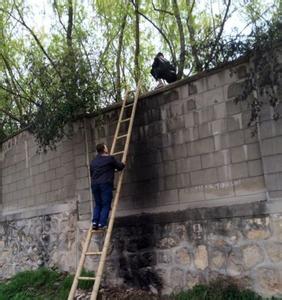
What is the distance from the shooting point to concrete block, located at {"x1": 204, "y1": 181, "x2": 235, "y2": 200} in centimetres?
654

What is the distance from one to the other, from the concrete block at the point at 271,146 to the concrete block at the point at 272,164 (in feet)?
0.20

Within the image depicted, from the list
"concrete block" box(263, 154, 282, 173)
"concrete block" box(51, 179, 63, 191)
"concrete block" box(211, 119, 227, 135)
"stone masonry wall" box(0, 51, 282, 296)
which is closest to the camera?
"concrete block" box(263, 154, 282, 173)

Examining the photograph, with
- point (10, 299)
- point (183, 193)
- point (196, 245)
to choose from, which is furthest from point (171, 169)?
point (10, 299)

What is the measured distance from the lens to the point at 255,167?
6262mm

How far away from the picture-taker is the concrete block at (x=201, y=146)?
684 cm

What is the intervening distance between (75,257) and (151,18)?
578cm

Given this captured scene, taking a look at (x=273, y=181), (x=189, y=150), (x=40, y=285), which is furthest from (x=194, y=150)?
(x=40, y=285)

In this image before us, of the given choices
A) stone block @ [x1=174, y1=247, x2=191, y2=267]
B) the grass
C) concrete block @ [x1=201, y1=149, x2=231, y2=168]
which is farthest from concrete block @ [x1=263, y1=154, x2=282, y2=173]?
the grass

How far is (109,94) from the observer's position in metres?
9.23

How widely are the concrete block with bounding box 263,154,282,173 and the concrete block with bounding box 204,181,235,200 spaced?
0.64 metres

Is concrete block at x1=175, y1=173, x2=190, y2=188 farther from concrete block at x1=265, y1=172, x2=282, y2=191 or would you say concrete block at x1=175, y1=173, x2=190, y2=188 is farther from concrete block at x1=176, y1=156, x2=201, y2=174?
concrete block at x1=265, y1=172, x2=282, y2=191

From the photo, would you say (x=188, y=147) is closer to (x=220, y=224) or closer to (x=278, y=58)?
(x=220, y=224)

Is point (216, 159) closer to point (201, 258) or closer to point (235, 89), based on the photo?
point (235, 89)

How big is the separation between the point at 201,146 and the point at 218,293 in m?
2.05
